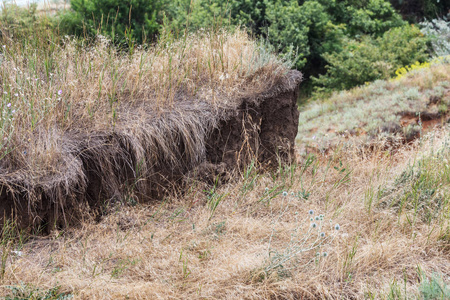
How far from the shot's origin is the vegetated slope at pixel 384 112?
6660mm

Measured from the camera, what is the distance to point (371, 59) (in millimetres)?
10047

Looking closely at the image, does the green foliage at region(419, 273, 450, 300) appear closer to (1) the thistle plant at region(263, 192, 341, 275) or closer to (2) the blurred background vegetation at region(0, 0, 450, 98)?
(1) the thistle plant at region(263, 192, 341, 275)

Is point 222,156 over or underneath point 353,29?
underneath

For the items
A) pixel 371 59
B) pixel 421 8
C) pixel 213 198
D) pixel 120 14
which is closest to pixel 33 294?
pixel 213 198

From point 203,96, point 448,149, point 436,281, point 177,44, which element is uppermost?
point 177,44

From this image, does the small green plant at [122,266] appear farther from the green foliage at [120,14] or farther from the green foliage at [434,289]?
the green foliage at [120,14]

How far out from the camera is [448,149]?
4285 mm

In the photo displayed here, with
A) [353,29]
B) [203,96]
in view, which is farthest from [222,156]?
[353,29]

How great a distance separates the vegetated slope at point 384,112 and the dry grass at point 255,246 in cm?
249

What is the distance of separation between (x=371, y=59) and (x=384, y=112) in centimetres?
337

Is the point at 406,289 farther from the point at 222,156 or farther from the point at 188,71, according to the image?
the point at 188,71

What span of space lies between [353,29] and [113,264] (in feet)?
36.7

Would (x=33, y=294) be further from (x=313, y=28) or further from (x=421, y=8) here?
(x=421, y=8)

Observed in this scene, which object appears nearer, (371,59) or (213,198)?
(213,198)
